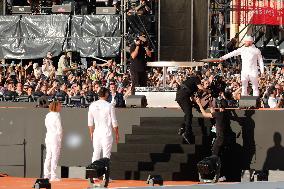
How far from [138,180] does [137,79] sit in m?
3.38

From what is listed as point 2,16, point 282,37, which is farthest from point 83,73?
point 282,37

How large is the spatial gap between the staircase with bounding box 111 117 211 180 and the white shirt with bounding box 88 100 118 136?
2233mm

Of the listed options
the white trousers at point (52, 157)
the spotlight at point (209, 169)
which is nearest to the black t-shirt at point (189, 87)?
the spotlight at point (209, 169)

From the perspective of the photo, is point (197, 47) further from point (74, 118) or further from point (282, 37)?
point (282, 37)

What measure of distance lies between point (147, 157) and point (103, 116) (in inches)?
105

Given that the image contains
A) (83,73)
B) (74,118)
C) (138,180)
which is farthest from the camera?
(83,73)

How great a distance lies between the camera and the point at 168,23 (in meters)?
27.3

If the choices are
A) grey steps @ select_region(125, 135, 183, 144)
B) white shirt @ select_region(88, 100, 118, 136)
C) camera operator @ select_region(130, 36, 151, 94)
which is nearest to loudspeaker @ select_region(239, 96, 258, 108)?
grey steps @ select_region(125, 135, 183, 144)

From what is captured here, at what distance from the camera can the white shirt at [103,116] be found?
1994 centimetres

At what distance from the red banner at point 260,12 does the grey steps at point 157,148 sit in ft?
77.7

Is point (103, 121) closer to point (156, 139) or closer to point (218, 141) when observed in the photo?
point (218, 141)

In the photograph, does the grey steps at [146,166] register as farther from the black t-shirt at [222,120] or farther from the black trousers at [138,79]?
the black trousers at [138,79]

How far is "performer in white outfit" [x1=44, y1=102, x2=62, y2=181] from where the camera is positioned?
68.4ft

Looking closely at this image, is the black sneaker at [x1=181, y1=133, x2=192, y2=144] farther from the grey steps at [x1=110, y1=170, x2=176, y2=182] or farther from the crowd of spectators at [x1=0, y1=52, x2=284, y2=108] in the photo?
the crowd of spectators at [x1=0, y1=52, x2=284, y2=108]
